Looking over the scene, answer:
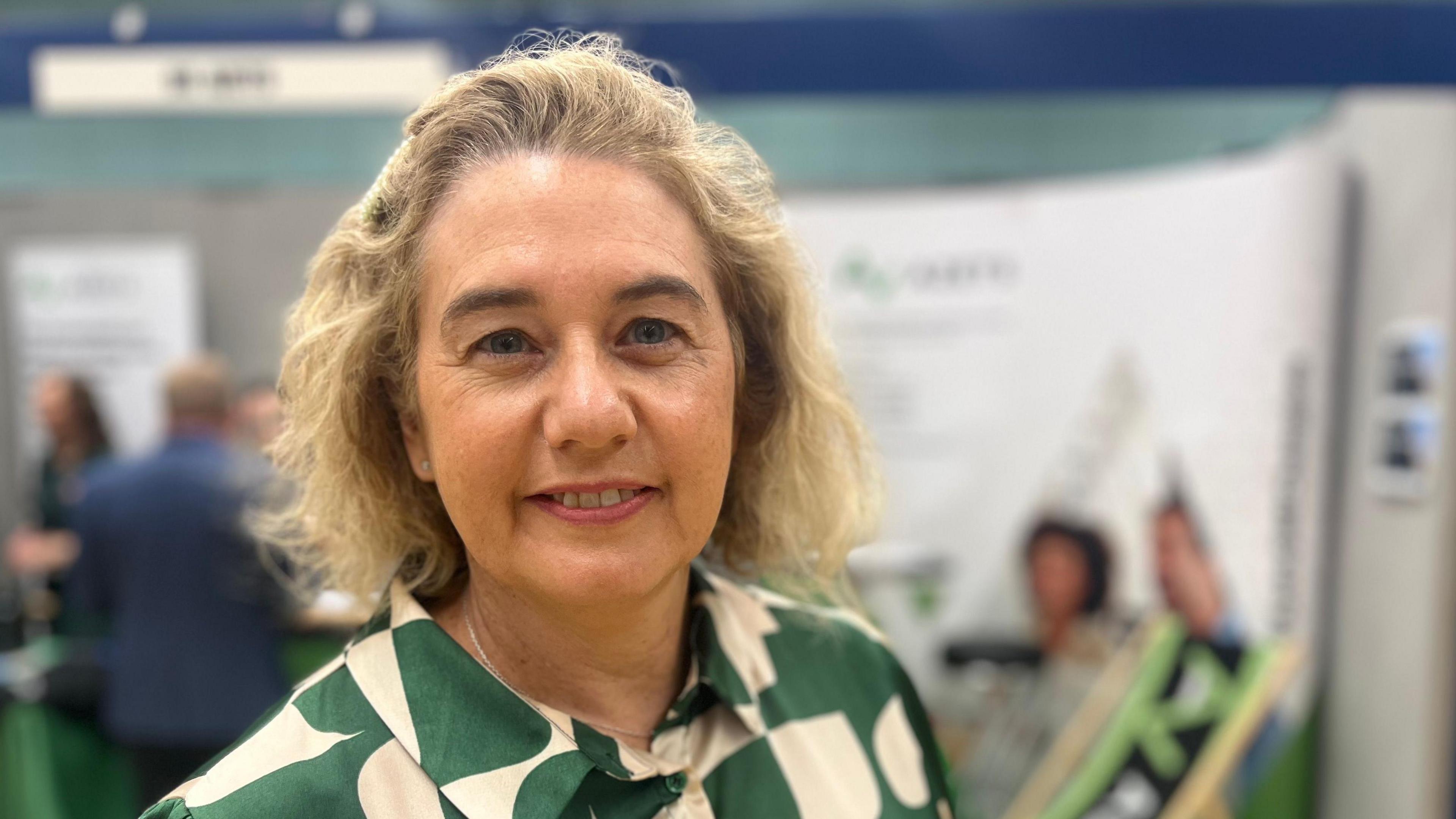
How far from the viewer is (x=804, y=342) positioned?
138 centimetres

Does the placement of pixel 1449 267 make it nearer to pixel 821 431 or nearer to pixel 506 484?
pixel 821 431

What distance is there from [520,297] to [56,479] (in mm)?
4296

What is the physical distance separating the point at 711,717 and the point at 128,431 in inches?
159

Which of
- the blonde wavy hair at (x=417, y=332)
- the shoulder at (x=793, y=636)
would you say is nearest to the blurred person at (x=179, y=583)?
the blonde wavy hair at (x=417, y=332)

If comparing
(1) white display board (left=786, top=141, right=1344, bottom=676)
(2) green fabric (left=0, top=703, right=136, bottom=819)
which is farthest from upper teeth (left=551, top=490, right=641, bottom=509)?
(2) green fabric (left=0, top=703, right=136, bottom=819)

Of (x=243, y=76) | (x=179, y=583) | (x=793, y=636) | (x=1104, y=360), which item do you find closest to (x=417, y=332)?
(x=793, y=636)

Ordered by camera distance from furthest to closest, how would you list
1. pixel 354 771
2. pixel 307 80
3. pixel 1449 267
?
pixel 1449 267 → pixel 307 80 → pixel 354 771

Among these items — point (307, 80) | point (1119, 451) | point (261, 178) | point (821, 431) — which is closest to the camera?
point (821, 431)

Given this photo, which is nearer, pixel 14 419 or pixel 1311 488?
pixel 1311 488

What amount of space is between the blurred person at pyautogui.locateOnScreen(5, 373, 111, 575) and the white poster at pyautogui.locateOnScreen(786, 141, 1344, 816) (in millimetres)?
2917

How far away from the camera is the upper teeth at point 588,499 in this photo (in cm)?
105

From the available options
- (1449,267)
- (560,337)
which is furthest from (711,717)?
(1449,267)

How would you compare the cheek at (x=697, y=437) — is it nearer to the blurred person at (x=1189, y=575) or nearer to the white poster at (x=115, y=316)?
the blurred person at (x=1189, y=575)

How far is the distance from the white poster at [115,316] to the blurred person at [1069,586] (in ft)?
11.3
